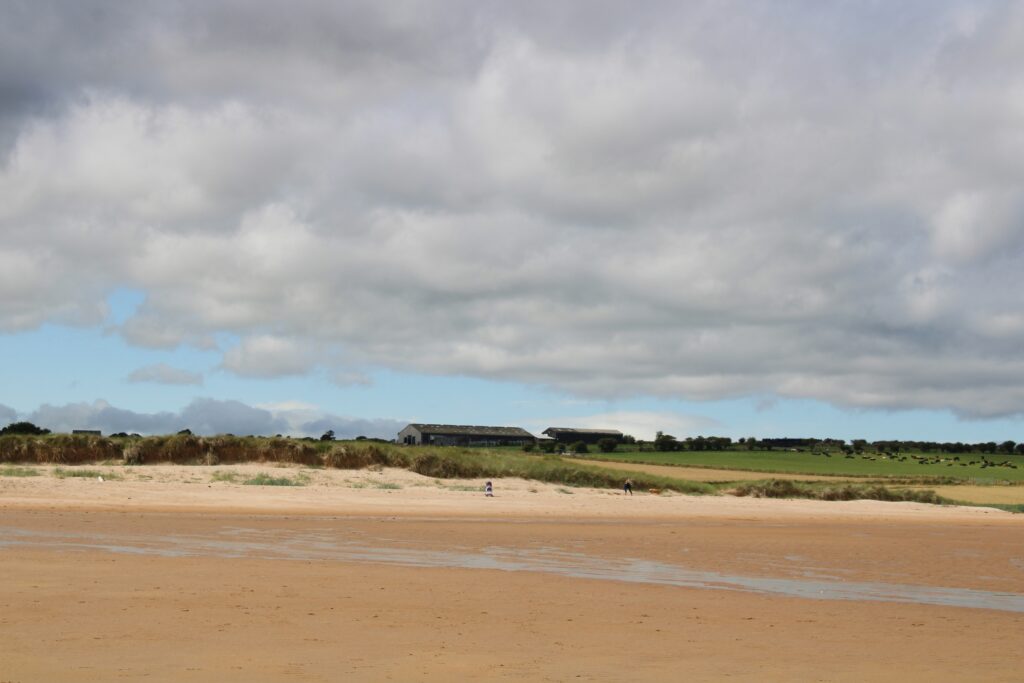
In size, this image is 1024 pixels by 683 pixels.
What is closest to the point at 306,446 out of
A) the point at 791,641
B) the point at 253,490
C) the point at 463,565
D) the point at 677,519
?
the point at 253,490

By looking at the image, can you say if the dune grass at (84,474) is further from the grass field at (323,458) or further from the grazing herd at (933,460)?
the grazing herd at (933,460)

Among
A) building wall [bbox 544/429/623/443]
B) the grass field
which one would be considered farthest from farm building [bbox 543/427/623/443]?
the grass field

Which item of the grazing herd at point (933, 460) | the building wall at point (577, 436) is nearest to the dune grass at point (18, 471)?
the building wall at point (577, 436)

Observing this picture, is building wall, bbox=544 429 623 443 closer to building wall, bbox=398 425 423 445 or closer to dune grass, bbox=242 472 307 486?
building wall, bbox=398 425 423 445

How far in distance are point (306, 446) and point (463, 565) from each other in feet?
109

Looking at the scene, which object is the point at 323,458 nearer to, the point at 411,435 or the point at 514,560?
the point at 514,560

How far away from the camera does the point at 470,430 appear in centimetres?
11000

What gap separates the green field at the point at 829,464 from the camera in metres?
85.4

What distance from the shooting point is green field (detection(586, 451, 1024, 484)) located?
3361 inches

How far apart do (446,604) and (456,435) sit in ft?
306

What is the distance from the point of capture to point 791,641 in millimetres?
13086

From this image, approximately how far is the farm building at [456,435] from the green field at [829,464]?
55.0ft

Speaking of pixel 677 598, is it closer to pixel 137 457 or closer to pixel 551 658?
pixel 551 658

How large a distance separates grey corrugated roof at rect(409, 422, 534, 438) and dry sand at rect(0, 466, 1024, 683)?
73.6 metres
